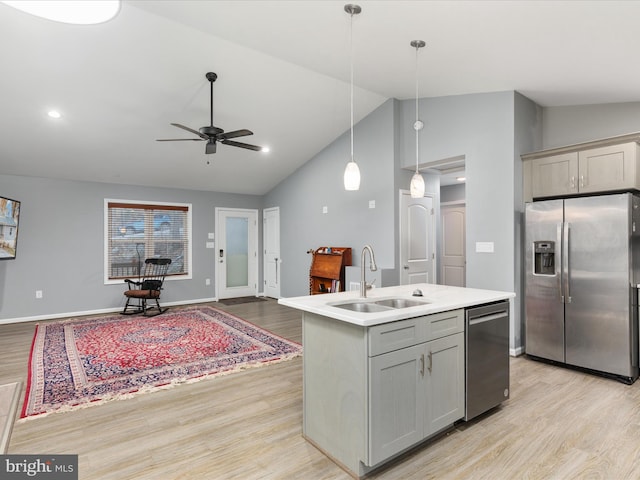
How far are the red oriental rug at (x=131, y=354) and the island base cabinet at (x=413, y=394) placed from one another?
2060mm

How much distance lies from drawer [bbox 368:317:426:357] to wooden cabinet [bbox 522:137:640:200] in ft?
9.08

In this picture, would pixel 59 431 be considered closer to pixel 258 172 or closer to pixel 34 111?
pixel 34 111

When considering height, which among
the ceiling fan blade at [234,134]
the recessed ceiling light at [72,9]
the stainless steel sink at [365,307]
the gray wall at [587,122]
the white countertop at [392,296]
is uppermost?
the gray wall at [587,122]

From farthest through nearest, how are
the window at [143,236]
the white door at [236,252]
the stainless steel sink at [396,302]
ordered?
1. the white door at [236,252]
2. the window at [143,236]
3. the stainless steel sink at [396,302]

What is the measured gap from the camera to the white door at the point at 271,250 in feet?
25.8

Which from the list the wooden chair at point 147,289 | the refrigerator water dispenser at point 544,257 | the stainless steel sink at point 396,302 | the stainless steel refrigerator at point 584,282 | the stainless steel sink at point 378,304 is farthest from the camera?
the wooden chair at point 147,289

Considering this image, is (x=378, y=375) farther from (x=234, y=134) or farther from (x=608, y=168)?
(x=608, y=168)

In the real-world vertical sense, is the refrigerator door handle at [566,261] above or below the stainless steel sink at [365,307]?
above

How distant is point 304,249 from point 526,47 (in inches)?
191

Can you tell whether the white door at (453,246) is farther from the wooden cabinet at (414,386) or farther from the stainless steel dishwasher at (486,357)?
the wooden cabinet at (414,386)

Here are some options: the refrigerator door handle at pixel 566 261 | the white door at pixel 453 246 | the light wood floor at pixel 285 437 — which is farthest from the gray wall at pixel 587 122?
the white door at pixel 453 246

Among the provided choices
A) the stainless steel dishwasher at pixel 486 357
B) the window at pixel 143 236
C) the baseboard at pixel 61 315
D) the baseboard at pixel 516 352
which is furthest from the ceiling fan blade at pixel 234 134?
the baseboard at pixel 61 315

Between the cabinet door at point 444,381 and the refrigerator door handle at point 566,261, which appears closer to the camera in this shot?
the cabinet door at point 444,381

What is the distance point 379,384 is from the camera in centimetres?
197
